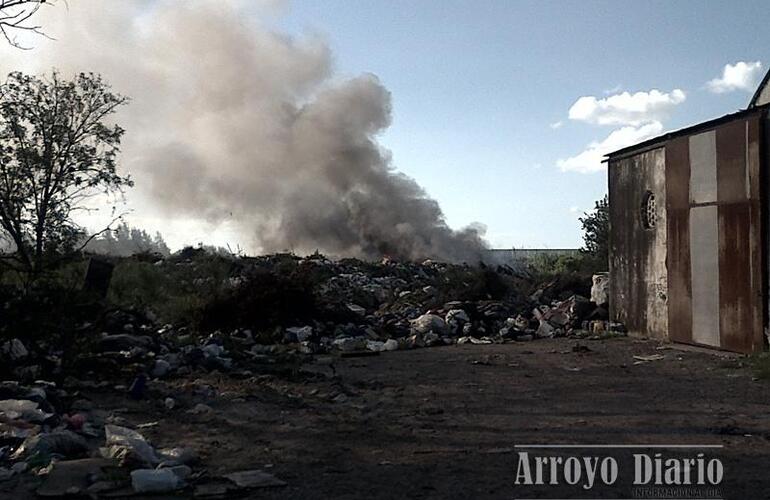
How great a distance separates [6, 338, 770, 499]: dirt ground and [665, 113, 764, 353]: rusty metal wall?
0.71 m

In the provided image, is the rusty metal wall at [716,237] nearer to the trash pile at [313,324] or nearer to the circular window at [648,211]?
the circular window at [648,211]

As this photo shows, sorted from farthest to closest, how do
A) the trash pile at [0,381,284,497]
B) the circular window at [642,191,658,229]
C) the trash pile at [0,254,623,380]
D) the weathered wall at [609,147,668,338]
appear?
the circular window at [642,191,658,229], the weathered wall at [609,147,668,338], the trash pile at [0,254,623,380], the trash pile at [0,381,284,497]

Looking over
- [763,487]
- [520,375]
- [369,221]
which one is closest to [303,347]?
[520,375]

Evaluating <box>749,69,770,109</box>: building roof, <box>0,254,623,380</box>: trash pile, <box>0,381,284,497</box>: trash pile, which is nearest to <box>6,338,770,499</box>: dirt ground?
<box>0,381,284,497</box>: trash pile

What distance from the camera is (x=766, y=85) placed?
56.3 feet

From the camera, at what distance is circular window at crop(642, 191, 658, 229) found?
40.1 feet

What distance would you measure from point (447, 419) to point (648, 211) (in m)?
7.48

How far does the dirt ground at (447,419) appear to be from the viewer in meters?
4.53

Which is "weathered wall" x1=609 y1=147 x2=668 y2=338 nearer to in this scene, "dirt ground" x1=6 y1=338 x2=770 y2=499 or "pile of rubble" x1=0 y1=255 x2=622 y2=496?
"pile of rubble" x1=0 y1=255 x2=622 y2=496

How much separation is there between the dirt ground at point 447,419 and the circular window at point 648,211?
2.84 metres

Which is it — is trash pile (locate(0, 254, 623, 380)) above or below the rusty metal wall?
below

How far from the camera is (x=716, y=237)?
10438 mm

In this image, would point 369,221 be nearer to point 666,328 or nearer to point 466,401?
point 666,328

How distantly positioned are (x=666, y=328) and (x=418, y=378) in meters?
4.94
